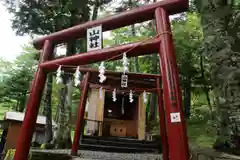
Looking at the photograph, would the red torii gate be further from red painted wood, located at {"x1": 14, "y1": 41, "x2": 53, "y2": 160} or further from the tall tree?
the tall tree

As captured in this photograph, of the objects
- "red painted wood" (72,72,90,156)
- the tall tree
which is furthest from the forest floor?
the tall tree

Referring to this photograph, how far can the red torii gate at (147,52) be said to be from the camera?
91.1 inches

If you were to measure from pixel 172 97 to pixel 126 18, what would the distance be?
5.76 ft

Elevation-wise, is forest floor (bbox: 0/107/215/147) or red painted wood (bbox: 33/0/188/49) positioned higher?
red painted wood (bbox: 33/0/188/49)

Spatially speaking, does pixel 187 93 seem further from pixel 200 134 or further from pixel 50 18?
pixel 50 18

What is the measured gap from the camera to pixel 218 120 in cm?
329

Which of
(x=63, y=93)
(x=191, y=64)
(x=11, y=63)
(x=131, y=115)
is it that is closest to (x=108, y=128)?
(x=131, y=115)

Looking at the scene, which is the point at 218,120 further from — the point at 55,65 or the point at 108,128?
the point at 108,128

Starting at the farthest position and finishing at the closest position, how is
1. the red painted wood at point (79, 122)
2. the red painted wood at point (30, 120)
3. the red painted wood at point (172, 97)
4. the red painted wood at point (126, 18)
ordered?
the red painted wood at point (79, 122), the red painted wood at point (30, 120), the red painted wood at point (126, 18), the red painted wood at point (172, 97)

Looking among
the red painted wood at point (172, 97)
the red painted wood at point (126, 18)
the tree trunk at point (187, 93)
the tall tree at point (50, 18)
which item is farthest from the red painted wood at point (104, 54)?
the tree trunk at point (187, 93)

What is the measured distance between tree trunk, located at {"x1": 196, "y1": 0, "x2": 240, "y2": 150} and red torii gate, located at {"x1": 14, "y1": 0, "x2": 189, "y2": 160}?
36.5 inches

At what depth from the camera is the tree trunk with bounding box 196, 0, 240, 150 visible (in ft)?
10.2

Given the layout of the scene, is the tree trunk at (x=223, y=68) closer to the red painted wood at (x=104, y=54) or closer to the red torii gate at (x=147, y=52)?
the red torii gate at (x=147, y=52)

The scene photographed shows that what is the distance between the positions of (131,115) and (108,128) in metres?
1.71
